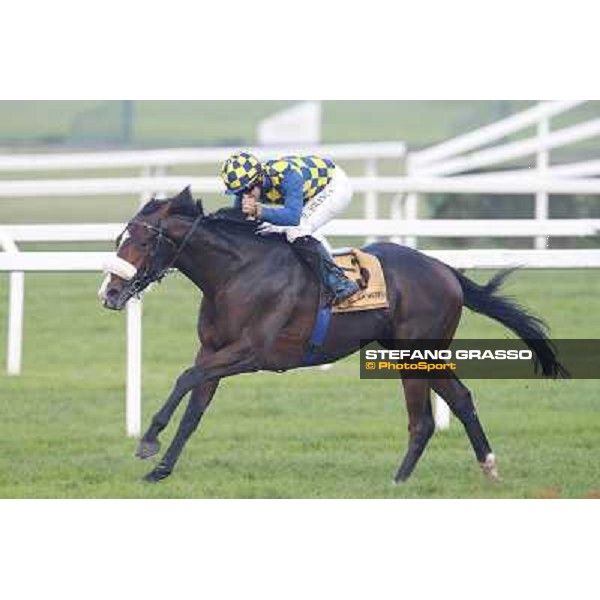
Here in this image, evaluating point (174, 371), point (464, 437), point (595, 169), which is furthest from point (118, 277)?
point (595, 169)

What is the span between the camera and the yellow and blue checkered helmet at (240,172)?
668cm

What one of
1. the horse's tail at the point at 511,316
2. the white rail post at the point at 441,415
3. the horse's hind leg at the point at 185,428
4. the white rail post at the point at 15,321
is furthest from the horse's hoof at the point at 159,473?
the white rail post at the point at 15,321

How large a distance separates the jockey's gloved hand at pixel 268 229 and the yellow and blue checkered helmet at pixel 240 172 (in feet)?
0.81

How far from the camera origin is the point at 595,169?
13508mm

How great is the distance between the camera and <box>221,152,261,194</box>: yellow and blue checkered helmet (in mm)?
6680

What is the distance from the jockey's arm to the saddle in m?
0.35

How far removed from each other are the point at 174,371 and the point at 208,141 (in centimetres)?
1763

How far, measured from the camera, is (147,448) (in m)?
6.55

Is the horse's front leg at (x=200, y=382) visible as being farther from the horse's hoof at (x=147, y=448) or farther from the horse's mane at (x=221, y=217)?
the horse's mane at (x=221, y=217)

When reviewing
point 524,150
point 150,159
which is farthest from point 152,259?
point 524,150

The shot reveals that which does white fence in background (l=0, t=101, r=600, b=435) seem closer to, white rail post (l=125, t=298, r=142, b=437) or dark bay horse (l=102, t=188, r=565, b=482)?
white rail post (l=125, t=298, r=142, b=437)

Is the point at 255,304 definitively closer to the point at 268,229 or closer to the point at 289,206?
the point at 268,229

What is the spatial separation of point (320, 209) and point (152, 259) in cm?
82

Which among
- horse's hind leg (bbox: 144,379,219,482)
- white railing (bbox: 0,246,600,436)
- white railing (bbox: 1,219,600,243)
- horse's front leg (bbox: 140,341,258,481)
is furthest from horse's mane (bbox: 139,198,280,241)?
white railing (bbox: 1,219,600,243)
